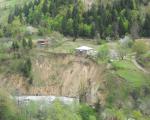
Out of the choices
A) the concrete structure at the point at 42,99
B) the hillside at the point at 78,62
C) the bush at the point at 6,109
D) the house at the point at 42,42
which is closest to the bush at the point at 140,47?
the hillside at the point at 78,62

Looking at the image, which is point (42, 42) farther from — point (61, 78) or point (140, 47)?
point (140, 47)

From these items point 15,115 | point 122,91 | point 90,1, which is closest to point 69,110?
point 15,115

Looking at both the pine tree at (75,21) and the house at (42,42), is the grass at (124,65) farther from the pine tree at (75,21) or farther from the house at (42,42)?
the pine tree at (75,21)

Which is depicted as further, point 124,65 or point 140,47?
point 140,47

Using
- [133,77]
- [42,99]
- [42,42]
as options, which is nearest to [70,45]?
[42,42]

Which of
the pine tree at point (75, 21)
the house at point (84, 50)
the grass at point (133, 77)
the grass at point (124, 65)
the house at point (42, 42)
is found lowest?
the grass at point (133, 77)

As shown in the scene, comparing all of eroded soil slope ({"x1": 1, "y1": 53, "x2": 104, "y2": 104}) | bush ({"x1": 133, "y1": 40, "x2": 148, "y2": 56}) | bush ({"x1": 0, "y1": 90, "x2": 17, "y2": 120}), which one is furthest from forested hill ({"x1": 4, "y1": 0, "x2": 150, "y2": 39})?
bush ({"x1": 0, "y1": 90, "x2": 17, "y2": 120})

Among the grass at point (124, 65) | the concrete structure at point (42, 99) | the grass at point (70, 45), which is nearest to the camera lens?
the concrete structure at point (42, 99)

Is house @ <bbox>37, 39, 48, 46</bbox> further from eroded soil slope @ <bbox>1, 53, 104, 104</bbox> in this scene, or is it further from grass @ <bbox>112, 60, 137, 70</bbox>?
grass @ <bbox>112, 60, 137, 70</bbox>
